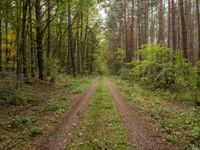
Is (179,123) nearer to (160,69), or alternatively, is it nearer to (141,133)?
(141,133)

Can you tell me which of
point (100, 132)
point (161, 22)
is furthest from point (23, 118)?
point (161, 22)

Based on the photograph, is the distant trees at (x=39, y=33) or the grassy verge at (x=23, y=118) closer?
the grassy verge at (x=23, y=118)

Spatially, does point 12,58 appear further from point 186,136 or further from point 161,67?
point 186,136

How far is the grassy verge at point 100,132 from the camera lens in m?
6.08

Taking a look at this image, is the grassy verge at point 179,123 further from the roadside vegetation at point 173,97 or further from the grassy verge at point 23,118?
the grassy verge at point 23,118

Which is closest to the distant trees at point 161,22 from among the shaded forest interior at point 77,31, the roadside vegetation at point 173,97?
the shaded forest interior at point 77,31

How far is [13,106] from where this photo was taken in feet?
35.9

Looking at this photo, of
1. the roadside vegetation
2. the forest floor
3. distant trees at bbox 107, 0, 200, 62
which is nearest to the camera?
the forest floor

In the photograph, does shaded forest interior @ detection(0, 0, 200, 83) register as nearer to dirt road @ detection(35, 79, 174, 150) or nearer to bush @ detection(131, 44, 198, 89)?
bush @ detection(131, 44, 198, 89)

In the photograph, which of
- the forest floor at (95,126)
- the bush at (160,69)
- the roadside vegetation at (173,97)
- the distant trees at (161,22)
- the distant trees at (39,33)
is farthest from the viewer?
the distant trees at (161,22)

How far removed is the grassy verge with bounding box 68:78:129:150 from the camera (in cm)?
608

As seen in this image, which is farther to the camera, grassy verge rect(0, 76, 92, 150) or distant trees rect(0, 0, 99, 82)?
distant trees rect(0, 0, 99, 82)

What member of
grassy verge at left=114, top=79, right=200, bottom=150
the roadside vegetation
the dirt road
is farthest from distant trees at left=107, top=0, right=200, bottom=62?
the dirt road

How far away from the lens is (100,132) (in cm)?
705
